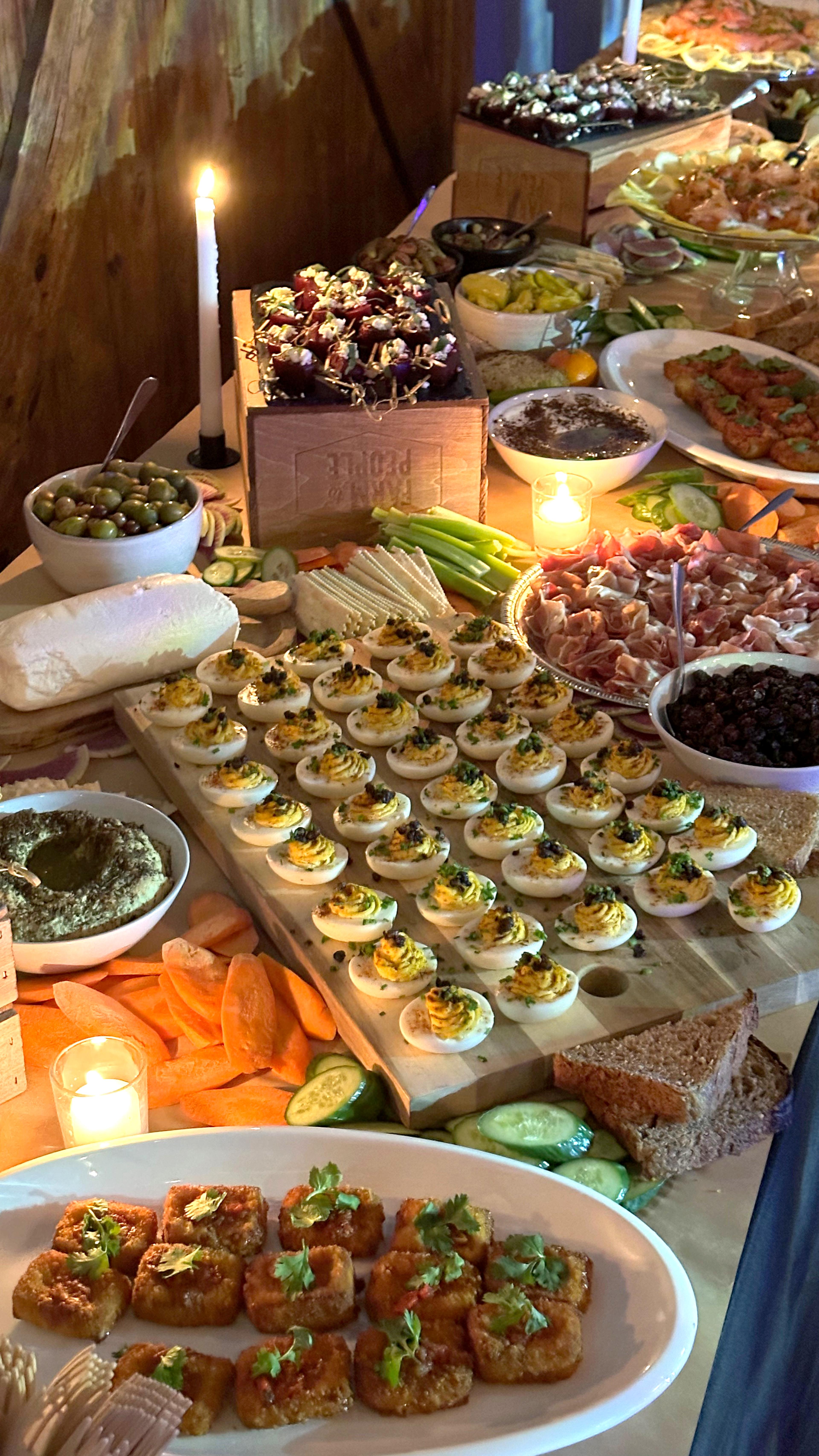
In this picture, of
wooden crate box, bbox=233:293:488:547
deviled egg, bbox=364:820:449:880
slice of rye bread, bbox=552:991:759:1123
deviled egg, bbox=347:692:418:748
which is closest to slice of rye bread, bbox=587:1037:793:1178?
slice of rye bread, bbox=552:991:759:1123

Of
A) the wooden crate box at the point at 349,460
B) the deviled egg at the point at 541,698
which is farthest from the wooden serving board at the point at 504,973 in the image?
the wooden crate box at the point at 349,460

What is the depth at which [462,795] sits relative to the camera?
213 centimetres

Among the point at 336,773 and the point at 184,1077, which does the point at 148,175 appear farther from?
the point at 184,1077

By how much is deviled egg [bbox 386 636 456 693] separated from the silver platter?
6.6 inches

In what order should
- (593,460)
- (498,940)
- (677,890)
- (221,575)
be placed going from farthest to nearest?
(593,460), (221,575), (677,890), (498,940)

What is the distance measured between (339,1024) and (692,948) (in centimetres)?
50

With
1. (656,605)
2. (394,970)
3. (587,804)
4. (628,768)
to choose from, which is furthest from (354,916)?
(656,605)

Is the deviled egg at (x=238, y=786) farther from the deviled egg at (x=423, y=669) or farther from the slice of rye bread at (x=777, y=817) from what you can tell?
the slice of rye bread at (x=777, y=817)

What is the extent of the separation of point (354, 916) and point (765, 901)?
1.88 feet

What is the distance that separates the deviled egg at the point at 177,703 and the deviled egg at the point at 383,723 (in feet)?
0.86

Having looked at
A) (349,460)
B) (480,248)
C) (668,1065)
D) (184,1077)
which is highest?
(480,248)

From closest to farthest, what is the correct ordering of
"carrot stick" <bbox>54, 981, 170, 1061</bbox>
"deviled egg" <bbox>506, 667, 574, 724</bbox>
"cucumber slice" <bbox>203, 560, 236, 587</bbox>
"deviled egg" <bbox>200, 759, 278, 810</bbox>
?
"carrot stick" <bbox>54, 981, 170, 1061</bbox>, "deviled egg" <bbox>200, 759, 278, 810</bbox>, "deviled egg" <bbox>506, 667, 574, 724</bbox>, "cucumber slice" <bbox>203, 560, 236, 587</bbox>

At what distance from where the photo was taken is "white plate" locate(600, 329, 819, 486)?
10.6 feet

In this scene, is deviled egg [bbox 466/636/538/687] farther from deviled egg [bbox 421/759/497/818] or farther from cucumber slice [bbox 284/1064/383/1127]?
cucumber slice [bbox 284/1064/383/1127]
